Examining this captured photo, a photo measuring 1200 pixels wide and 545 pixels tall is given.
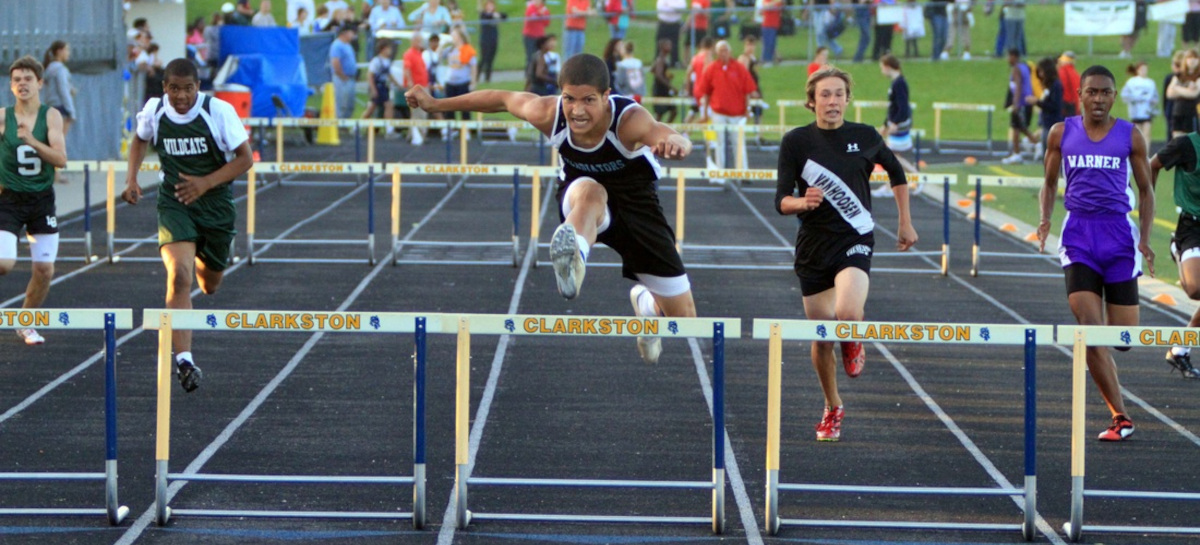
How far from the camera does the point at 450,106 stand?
23.6 ft

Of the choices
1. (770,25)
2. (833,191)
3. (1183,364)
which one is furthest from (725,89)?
(833,191)

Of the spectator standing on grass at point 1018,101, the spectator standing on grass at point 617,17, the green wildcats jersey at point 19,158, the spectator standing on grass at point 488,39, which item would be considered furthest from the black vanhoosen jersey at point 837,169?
the spectator standing on grass at point 488,39

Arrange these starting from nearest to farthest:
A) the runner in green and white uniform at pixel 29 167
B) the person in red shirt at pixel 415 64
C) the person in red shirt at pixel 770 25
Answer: the runner in green and white uniform at pixel 29 167 → the person in red shirt at pixel 415 64 → the person in red shirt at pixel 770 25

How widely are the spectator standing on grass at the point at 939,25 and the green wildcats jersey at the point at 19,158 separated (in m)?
25.6

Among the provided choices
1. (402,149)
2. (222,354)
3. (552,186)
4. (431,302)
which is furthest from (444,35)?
(222,354)

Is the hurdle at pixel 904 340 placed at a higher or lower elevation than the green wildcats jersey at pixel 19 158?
lower

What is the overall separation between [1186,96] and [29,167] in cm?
1547

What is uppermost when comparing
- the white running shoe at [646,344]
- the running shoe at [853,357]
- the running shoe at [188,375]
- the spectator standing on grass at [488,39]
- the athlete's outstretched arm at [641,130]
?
the spectator standing on grass at [488,39]

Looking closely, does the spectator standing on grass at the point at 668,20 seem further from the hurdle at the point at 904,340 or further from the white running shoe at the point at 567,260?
the hurdle at the point at 904,340

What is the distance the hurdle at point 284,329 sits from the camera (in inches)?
245

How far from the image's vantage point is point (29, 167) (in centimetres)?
1027

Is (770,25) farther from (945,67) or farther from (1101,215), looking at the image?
(1101,215)

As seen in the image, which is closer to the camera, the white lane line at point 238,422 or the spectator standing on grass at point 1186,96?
the white lane line at point 238,422

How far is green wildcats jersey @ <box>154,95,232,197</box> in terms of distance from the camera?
8.77 m
